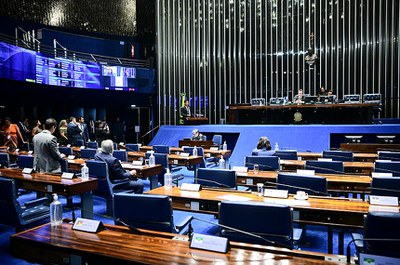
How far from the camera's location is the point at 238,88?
637 inches

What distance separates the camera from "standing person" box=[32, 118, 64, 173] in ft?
15.8

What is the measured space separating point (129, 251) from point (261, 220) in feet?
2.96

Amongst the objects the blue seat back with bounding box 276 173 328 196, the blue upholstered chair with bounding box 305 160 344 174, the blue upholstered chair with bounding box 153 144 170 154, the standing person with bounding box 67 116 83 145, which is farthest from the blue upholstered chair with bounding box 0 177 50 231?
the standing person with bounding box 67 116 83 145

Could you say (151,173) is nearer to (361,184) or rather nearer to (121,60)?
(361,184)

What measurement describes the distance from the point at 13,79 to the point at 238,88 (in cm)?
970

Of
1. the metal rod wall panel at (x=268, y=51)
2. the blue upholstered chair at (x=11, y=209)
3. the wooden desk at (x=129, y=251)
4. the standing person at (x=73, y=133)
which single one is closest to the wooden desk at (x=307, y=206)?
the wooden desk at (x=129, y=251)

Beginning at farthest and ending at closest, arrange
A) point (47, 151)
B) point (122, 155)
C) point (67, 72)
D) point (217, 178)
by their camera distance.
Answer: point (67, 72) → point (122, 155) → point (47, 151) → point (217, 178)

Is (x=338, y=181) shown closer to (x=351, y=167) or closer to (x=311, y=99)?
(x=351, y=167)

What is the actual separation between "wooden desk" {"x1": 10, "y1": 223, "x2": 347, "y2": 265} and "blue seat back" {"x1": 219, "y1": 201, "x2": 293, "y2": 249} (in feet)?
1.22

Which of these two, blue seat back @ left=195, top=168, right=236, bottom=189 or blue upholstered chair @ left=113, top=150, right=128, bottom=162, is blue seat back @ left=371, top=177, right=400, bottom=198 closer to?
blue seat back @ left=195, top=168, right=236, bottom=189

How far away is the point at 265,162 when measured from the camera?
5094mm

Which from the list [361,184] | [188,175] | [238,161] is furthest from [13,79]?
[361,184]

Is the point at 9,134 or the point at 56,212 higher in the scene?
the point at 9,134

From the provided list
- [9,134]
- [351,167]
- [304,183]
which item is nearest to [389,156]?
[351,167]
